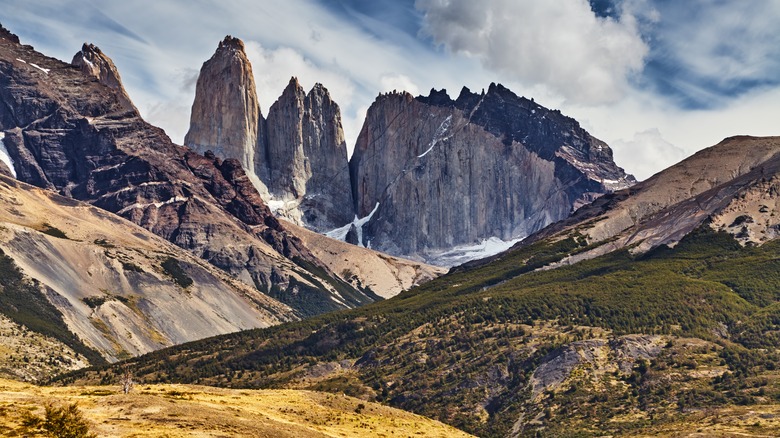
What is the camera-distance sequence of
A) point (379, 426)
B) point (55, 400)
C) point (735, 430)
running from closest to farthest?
1. point (55, 400)
2. point (379, 426)
3. point (735, 430)

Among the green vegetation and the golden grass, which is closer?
the green vegetation

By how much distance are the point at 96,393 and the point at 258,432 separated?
2663cm

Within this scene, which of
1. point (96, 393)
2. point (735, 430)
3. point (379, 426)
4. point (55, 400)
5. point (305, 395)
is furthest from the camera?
point (735, 430)

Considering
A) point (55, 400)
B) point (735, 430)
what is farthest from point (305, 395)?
→ point (735, 430)

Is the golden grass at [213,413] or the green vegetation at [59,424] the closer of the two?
the green vegetation at [59,424]

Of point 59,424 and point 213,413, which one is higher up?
point 213,413

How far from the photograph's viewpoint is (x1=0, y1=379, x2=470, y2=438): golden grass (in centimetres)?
11881

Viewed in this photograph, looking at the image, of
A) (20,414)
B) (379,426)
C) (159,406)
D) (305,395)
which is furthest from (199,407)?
(305,395)

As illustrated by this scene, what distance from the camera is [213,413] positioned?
12912 centimetres

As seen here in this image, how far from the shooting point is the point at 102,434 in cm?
11269

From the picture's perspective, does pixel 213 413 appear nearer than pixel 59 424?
No

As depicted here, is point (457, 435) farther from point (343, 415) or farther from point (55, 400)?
point (55, 400)

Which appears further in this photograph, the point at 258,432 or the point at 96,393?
the point at 96,393

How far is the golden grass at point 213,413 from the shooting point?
11881cm
